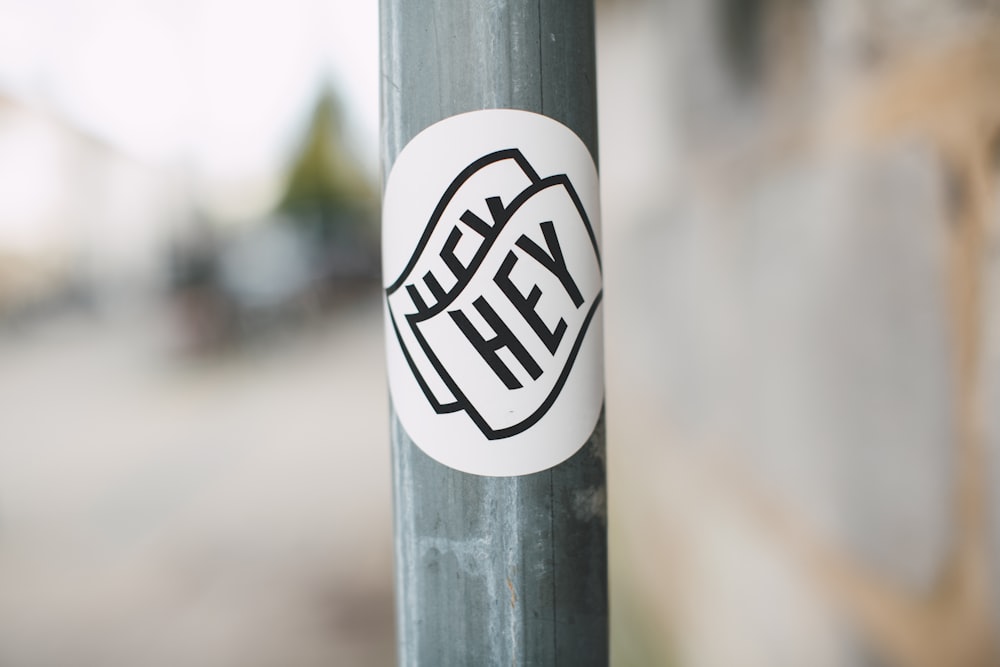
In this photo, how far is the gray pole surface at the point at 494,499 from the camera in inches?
26.1

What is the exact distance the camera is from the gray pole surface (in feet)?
2.17

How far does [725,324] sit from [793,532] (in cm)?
54

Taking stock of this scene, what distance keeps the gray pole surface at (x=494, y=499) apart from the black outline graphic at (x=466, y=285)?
0.05 metres

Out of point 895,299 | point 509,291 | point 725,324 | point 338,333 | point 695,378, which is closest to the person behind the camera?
point 509,291

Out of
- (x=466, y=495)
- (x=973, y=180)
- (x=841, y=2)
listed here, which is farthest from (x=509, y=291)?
(x=841, y=2)

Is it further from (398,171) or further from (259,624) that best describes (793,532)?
(259,624)

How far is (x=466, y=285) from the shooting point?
662 mm

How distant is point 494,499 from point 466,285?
0.20 m

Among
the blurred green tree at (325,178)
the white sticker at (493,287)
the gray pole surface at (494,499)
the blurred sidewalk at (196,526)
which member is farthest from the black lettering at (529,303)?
the blurred green tree at (325,178)

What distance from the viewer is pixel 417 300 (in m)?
0.68

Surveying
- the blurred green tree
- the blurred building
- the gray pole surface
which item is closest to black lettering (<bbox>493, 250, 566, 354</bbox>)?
the gray pole surface

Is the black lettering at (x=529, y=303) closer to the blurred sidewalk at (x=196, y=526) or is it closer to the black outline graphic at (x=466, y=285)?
the black outline graphic at (x=466, y=285)

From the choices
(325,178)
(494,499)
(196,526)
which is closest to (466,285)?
(494,499)

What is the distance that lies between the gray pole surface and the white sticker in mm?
22
